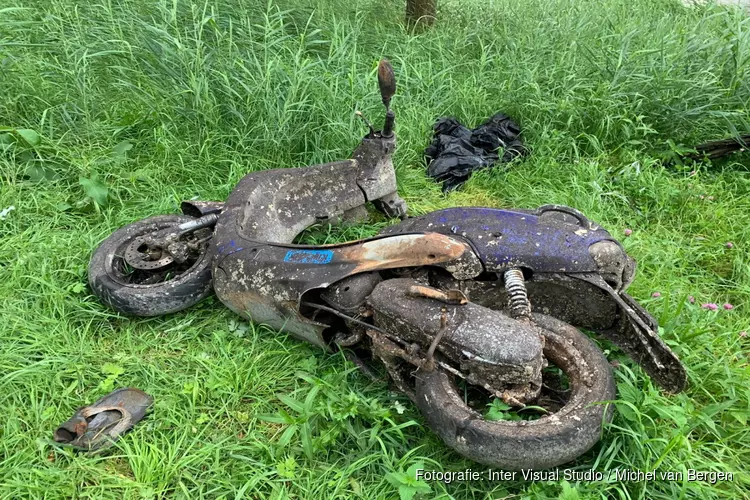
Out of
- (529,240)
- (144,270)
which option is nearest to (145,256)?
(144,270)

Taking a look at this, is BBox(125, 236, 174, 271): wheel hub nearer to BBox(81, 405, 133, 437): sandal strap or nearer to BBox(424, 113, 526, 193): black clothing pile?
BBox(81, 405, 133, 437): sandal strap

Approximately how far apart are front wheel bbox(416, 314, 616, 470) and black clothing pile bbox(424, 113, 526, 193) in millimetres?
1948

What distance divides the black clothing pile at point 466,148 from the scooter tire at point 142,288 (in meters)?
1.84

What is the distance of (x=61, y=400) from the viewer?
7.36ft

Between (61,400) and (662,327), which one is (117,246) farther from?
(662,327)

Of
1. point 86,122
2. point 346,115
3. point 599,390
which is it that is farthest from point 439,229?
point 86,122

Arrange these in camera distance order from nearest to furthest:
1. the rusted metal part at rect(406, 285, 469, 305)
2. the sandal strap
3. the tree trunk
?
the rusted metal part at rect(406, 285, 469, 305) < the sandal strap < the tree trunk

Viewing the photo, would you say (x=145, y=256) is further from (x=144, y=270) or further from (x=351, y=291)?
(x=351, y=291)

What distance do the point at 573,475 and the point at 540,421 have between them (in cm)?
27

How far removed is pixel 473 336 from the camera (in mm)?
1887

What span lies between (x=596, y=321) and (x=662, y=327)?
0.44m

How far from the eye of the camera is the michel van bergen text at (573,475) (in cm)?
186

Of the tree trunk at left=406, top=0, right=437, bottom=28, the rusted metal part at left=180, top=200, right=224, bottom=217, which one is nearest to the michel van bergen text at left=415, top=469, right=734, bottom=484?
the rusted metal part at left=180, top=200, right=224, bottom=217

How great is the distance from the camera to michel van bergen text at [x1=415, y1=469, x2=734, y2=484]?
1.86 meters
